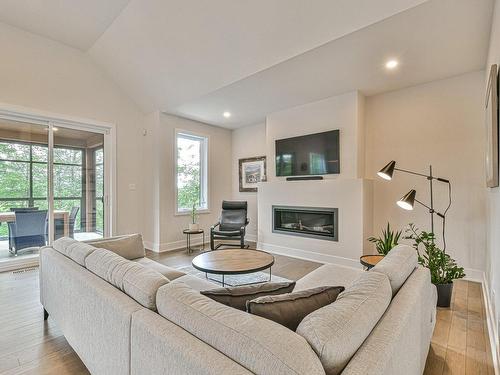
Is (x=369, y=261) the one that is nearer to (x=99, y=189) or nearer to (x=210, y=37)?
(x=210, y=37)

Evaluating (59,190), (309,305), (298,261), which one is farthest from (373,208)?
(59,190)

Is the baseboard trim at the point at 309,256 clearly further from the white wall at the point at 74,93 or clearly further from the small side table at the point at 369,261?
the white wall at the point at 74,93

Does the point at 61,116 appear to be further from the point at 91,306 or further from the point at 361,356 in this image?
the point at 361,356

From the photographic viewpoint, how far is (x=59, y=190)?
432cm

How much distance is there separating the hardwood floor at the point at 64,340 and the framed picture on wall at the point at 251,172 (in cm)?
382

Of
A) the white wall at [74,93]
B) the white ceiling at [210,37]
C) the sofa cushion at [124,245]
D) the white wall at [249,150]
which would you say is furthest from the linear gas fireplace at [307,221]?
the white wall at [74,93]

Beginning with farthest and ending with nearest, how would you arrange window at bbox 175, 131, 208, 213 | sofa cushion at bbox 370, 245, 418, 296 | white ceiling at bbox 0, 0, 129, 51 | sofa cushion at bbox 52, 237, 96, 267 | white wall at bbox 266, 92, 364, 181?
window at bbox 175, 131, 208, 213, white wall at bbox 266, 92, 364, 181, white ceiling at bbox 0, 0, 129, 51, sofa cushion at bbox 52, 237, 96, 267, sofa cushion at bbox 370, 245, 418, 296

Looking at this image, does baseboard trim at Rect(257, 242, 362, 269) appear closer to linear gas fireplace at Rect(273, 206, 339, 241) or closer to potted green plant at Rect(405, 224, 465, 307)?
linear gas fireplace at Rect(273, 206, 339, 241)

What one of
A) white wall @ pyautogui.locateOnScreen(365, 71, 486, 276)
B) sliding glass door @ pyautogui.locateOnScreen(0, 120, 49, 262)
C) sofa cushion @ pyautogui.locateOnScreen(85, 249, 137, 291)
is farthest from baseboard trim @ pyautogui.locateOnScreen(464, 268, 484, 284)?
sliding glass door @ pyautogui.locateOnScreen(0, 120, 49, 262)

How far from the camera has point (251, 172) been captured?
19.7 ft

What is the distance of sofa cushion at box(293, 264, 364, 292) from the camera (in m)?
2.02

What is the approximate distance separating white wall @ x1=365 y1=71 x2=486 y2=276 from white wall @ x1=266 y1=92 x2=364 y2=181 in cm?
35

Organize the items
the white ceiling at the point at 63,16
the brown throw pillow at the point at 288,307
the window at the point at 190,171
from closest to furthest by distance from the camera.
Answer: the brown throw pillow at the point at 288,307 → the white ceiling at the point at 63,16 → the window at the point at 190,171

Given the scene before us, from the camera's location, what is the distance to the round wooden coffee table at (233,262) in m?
2.50
